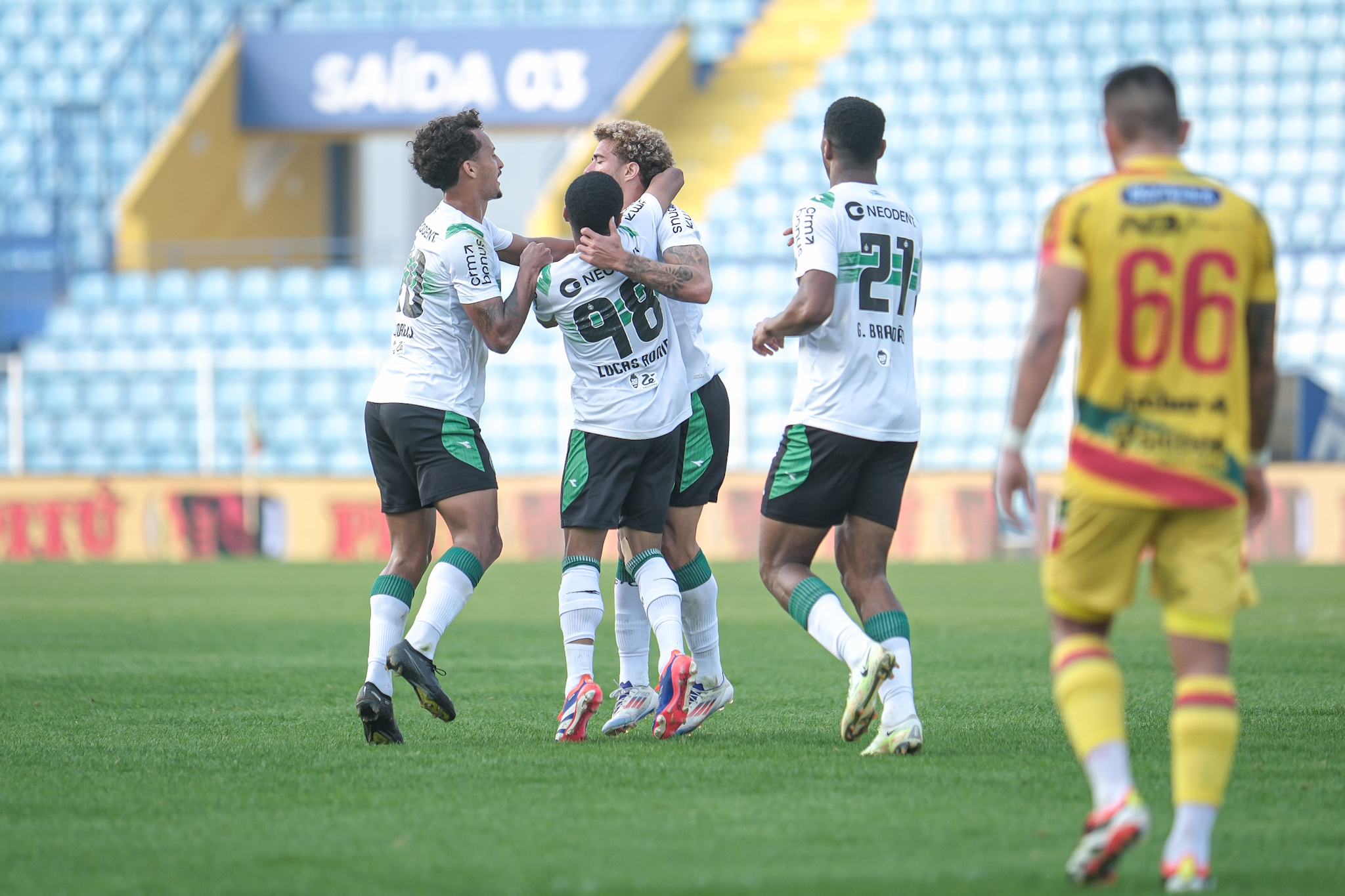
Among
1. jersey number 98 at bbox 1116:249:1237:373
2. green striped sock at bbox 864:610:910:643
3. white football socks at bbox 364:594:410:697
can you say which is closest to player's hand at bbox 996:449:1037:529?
jersey number 98 at bbox 1116:249:1237:373

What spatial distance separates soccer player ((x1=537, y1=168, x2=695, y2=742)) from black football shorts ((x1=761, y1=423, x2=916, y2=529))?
0.48 meters

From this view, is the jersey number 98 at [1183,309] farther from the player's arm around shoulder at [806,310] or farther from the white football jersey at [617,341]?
the white football jersey at [617,341]

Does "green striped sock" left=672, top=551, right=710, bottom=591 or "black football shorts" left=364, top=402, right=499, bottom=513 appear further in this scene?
"green striped sock" left=672, top=551, right=710, bottom=591

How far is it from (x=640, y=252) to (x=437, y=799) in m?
2.10

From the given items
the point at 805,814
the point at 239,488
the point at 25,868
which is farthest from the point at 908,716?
the point at 239,488

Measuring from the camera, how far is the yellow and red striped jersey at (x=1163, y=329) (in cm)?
349

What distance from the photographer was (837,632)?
16.8 feet

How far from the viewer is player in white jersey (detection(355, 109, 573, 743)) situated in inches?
216

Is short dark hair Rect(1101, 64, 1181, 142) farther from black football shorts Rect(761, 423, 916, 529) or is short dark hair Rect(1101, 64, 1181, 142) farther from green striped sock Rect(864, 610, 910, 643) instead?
green striped sock Rect(864, 610, 910, 643)

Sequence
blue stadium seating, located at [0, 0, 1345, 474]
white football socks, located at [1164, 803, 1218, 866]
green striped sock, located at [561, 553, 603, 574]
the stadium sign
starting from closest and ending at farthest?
white football socks, located at [1164, 803, 1218, 866] → green striped sock, located at [561, 553, 603, 574] → blue stadium seating, located at [0, 0, 1345, 474] → the stadium sign

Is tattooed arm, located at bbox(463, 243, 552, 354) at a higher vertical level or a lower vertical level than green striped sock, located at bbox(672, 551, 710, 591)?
higher

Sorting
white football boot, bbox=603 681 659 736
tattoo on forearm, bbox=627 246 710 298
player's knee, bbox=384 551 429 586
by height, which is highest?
tattoo on forearm, bbox=627 246 710 298

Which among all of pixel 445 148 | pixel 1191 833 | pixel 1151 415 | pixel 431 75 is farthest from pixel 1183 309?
pixel 431 75

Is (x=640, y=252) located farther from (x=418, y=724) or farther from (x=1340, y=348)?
(x=1340, y=348)
